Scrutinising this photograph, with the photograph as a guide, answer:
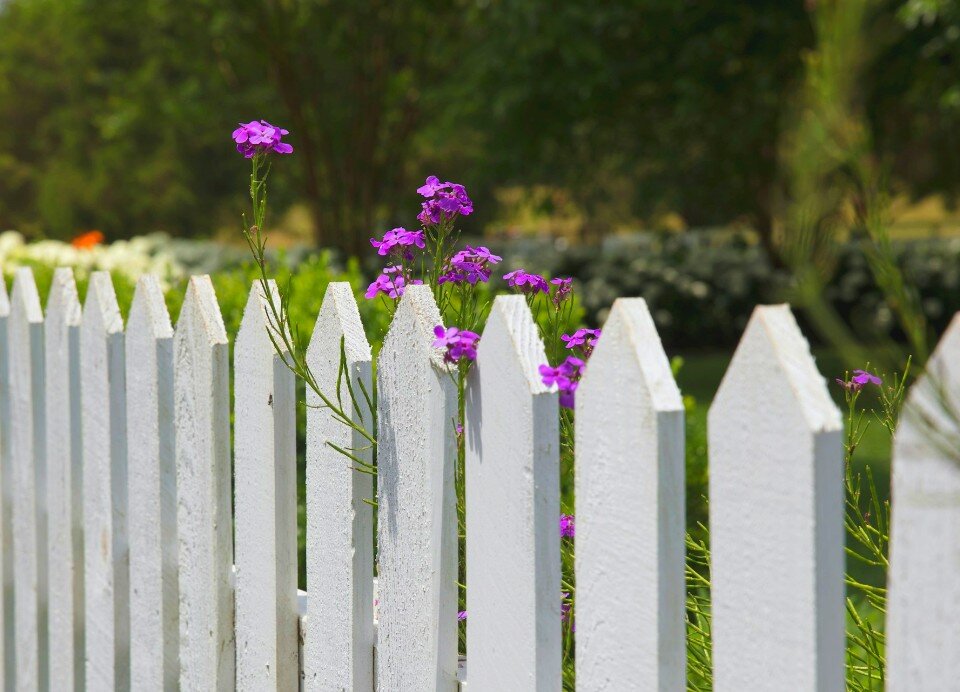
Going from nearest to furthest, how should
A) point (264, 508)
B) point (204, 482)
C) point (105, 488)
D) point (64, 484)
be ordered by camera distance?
1. point (264, 508)
2. point (204, 482)
3. point (105, 488)
4. point (64, 484)

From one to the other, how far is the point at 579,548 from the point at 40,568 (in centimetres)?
177

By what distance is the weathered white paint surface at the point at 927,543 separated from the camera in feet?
2.82

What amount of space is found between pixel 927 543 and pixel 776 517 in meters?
0.13

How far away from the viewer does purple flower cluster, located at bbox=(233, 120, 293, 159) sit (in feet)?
5.38

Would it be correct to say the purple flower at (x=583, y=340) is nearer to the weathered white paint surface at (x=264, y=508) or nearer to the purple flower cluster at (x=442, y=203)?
the purple flower cluster at (x=442, y=203)

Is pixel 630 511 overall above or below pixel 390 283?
below

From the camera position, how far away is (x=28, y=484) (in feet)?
8.55

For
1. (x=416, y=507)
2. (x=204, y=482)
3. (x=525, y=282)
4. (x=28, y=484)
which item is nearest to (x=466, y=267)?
(x=525, y=282)

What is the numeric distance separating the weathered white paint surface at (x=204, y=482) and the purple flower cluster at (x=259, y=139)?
0.96 ft

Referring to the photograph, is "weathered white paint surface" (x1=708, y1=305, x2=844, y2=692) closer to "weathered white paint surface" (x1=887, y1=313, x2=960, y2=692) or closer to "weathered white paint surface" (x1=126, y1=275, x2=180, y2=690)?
"weathered white paint surface" (x1=887, y1=313, x2=960, y2=692)

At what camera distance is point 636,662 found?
1124 mm

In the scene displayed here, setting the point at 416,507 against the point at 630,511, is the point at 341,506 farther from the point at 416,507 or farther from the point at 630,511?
the point at 630,511

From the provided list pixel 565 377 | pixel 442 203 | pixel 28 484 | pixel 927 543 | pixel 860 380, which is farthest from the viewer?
pixel 28 484

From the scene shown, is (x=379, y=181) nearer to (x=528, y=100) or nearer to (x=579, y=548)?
(x=528, y=100)
